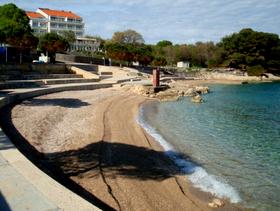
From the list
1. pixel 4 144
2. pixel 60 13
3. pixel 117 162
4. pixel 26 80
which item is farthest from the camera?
pixel 60 13

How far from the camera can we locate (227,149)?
1867cm

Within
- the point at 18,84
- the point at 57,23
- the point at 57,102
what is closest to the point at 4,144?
the point at 57,102

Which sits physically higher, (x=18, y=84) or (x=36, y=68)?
(x=36, y=68)

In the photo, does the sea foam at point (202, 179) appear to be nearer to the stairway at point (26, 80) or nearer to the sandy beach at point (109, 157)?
the sandy beach at point (109, 157)

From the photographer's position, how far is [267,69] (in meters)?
118

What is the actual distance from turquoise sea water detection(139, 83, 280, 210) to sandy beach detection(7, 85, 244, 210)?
0.85m

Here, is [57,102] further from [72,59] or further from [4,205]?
[72,59]

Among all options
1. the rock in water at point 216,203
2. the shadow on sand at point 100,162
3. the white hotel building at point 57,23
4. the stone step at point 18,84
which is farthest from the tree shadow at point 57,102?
the white hotel building at point 57,23

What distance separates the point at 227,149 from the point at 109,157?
640 centimetres

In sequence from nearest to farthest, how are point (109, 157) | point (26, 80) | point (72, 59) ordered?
point (109, 157) → point (26, 80) → point (72, 59)

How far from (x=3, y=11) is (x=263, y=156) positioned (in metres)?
73.5

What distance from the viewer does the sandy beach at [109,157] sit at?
1134 cm

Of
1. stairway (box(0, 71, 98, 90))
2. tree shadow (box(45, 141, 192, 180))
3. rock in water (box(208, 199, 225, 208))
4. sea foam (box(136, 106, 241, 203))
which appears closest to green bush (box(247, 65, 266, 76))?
stairway (box(0, 71, 98, 90))

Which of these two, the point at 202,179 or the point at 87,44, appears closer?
the point at 202,179
